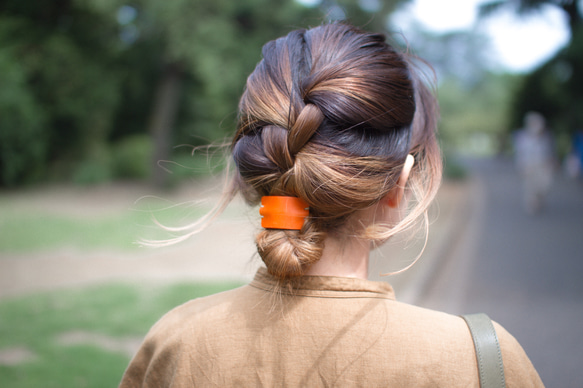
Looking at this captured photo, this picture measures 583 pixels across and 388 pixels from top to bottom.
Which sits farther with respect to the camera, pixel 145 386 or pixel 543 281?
pixel 543 281

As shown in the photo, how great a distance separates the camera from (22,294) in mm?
5301

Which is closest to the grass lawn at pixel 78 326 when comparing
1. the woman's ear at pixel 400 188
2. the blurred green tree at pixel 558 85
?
the woman's ear at pixel 400 188

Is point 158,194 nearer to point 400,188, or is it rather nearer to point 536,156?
point 536,156

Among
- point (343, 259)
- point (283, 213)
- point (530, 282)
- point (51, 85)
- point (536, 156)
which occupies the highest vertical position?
point (51, 85)

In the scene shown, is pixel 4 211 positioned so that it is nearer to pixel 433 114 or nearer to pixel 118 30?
pixel 118 30

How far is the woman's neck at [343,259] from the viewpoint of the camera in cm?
108

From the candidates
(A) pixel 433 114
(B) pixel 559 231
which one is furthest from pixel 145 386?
(B) pixel 559 231

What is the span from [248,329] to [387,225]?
424 mm

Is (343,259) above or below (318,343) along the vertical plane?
above

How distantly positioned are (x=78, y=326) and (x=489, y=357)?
431 centimetres

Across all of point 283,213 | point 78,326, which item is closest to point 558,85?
point 78,326

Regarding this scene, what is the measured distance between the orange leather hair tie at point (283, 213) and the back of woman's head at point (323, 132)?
0.02 metres

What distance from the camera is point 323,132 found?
1019mm

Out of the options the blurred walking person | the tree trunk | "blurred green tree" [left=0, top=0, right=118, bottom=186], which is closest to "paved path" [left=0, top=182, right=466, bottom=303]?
the blurred walking person
